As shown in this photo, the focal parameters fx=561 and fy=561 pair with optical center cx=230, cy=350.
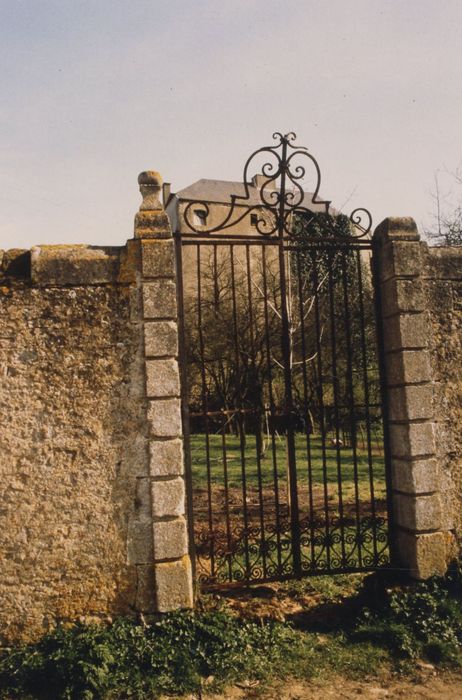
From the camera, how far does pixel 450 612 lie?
424cm

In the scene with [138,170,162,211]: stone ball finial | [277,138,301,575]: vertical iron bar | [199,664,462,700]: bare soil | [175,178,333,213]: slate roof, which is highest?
[175,178,333,213]: slate roof

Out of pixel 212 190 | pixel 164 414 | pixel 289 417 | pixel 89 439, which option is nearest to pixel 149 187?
pixel 164 414

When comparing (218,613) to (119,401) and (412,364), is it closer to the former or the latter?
(119,401)

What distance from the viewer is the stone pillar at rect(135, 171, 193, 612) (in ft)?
13.3

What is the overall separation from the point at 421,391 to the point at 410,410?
19 centimetres

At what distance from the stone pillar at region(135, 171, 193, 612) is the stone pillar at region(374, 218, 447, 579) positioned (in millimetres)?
1840

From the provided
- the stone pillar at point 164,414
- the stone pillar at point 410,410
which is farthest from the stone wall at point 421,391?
the stone pillar at point 164,414

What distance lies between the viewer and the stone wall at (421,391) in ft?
14.9

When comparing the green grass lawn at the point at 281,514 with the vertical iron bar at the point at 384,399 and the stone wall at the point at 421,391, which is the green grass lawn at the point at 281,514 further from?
the stone wall at the point at 421,391

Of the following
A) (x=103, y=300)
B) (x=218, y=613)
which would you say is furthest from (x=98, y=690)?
(x=103, y=300)

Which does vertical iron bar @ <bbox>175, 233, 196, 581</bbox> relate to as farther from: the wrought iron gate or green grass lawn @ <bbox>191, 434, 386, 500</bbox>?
green grass lawn @ <bbox>191, 434, 386, 500</bbox>

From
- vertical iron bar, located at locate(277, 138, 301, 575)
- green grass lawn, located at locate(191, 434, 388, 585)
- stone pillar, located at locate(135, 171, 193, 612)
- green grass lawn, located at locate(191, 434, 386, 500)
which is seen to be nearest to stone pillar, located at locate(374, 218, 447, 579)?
green grass lawn, located at locate(191, 434, 388, 585)

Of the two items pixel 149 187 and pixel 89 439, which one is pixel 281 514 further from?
pixel 149 187

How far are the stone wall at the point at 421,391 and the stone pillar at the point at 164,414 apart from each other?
185cm
